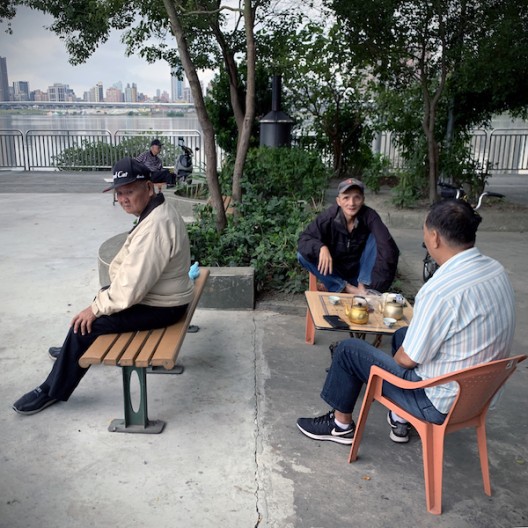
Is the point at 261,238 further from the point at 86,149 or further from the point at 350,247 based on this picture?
the point at 86,149

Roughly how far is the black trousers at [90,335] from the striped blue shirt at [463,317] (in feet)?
5.05

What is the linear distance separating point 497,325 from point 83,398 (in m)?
2.55

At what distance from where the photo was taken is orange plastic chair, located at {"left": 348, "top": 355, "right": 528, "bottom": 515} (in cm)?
243

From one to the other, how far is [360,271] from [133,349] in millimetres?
1952

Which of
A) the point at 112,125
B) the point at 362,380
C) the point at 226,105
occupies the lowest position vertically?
the point at 362,380

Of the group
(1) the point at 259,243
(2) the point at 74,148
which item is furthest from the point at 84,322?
(2) the point at 74,148

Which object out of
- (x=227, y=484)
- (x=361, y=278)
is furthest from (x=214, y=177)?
(x=227, y=484)

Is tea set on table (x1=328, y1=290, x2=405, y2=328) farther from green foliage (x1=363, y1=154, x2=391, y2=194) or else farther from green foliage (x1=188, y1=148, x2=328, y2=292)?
green foliage (x1=363, y1=154, x2=391, y2=194)

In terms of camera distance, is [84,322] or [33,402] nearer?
[84,322]

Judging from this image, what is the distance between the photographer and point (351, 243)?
14.0 feet

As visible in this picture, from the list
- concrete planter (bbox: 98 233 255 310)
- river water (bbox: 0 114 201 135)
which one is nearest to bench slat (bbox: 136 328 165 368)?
concrete planter (bbox: 98 233 255 310)

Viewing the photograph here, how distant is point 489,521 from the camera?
2.62 meters

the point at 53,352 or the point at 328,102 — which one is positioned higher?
the point at 328,102

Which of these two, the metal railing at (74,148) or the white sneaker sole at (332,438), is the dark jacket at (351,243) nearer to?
the white sneaker sole at (332,438)
